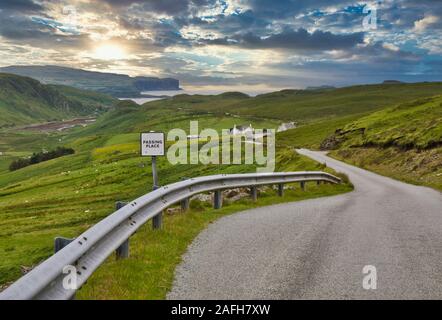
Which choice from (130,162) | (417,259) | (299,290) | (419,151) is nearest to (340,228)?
(417,259)

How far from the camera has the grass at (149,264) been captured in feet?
23.8

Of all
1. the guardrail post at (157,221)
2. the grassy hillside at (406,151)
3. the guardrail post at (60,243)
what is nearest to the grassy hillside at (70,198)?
the guardrail post at (157,221)

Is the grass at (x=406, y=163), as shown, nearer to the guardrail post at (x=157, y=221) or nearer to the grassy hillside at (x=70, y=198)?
the grassy hillside at (x=70, y=198)

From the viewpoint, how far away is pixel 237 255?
386 inches

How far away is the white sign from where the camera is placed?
54.7ft

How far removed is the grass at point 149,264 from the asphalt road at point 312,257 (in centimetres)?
27

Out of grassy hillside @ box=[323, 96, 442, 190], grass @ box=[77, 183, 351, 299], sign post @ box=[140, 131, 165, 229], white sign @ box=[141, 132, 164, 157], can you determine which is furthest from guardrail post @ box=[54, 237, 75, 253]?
grassy hillside @ box=[323, 96, 442, 190]

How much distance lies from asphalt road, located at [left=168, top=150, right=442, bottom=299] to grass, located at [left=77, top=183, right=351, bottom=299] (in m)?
0.27

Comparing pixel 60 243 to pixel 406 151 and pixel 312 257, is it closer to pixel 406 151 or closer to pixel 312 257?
pixel 312 257

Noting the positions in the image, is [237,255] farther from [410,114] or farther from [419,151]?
[410,114]

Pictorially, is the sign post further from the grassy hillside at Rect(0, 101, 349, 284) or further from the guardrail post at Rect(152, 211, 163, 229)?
the guardrail post at Rect(152, 211, 163, 229)

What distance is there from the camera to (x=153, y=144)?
1675 cm
